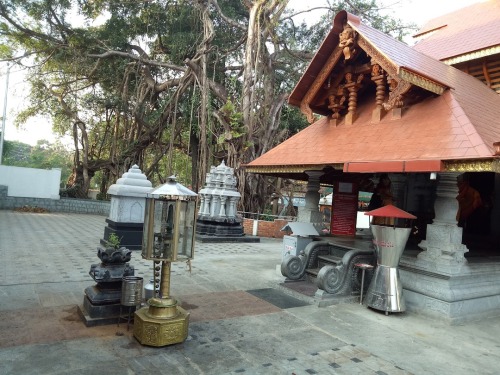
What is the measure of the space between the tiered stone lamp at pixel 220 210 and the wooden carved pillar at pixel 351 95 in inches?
256

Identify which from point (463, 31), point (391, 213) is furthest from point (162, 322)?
point (463, 31)

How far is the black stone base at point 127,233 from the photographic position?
9.04 metres

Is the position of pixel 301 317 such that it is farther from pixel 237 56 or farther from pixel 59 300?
pixel 237 56

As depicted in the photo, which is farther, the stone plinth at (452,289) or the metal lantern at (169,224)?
the stone plinth at (452,289)

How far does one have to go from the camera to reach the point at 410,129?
18.2ft

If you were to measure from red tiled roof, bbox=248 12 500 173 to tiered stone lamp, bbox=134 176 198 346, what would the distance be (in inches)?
116

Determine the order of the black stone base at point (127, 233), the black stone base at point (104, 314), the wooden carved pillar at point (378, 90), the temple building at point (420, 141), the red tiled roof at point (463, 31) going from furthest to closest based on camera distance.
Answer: the black stone base at point (127, 233)
the red tiled roof at point (463, 31)
the wooden carved pillar at point (378, 90)
the temple building at point (420, 141)
the black stone base at point (104, 314)

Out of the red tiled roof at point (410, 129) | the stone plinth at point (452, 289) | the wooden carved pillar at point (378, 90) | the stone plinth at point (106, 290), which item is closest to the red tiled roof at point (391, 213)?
the red tiled roof at point (410, 129)

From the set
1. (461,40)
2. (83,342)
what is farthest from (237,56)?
(83,342)

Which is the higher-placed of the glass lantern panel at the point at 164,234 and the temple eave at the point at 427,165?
the temple eave at the point at 427,165

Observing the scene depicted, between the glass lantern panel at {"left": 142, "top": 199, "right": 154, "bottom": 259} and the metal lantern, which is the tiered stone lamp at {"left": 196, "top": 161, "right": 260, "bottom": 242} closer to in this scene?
the metal lantern

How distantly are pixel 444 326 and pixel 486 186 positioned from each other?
5198 millimetres

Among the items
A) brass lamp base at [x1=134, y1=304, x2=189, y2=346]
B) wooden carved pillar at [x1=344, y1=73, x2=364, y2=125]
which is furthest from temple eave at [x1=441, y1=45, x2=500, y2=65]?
brass lamp base at [x1=134, y1=304, x2=189, y2=346]

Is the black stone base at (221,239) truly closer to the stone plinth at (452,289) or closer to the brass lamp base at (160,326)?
the stone plinth at (452,289)
